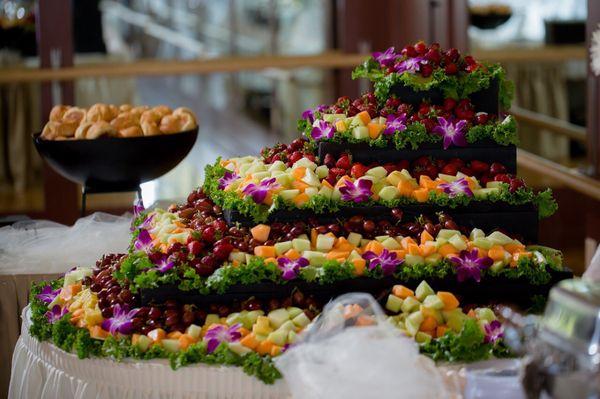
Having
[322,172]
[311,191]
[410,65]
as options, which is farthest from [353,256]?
[410,65]

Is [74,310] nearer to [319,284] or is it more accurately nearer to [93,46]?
[319,284]

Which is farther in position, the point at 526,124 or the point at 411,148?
the point at 526,124

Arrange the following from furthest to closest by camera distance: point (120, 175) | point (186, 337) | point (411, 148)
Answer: point (120, 175) → point (411, 148) → point (186, 337)

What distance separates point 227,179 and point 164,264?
47 centimetres

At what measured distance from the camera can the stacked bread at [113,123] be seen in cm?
366

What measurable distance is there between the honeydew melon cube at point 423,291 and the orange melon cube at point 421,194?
30 centimetres

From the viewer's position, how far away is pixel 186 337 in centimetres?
232

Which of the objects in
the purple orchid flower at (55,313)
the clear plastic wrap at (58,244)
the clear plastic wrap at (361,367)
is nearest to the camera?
the clear plastic wrap at (361,367)

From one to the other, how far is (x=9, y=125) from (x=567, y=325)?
5.68 meters

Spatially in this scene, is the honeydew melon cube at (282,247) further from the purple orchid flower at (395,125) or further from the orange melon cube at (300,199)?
the purple orchid flower at (395,125)

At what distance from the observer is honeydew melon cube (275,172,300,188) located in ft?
8.79

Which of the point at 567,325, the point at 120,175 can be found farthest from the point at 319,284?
the point at 120,175

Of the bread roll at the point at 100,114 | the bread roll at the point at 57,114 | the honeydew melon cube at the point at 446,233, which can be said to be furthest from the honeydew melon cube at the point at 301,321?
the bread roll at the point at 57,114

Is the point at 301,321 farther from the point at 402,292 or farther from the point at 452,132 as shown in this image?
the point at 452,132
